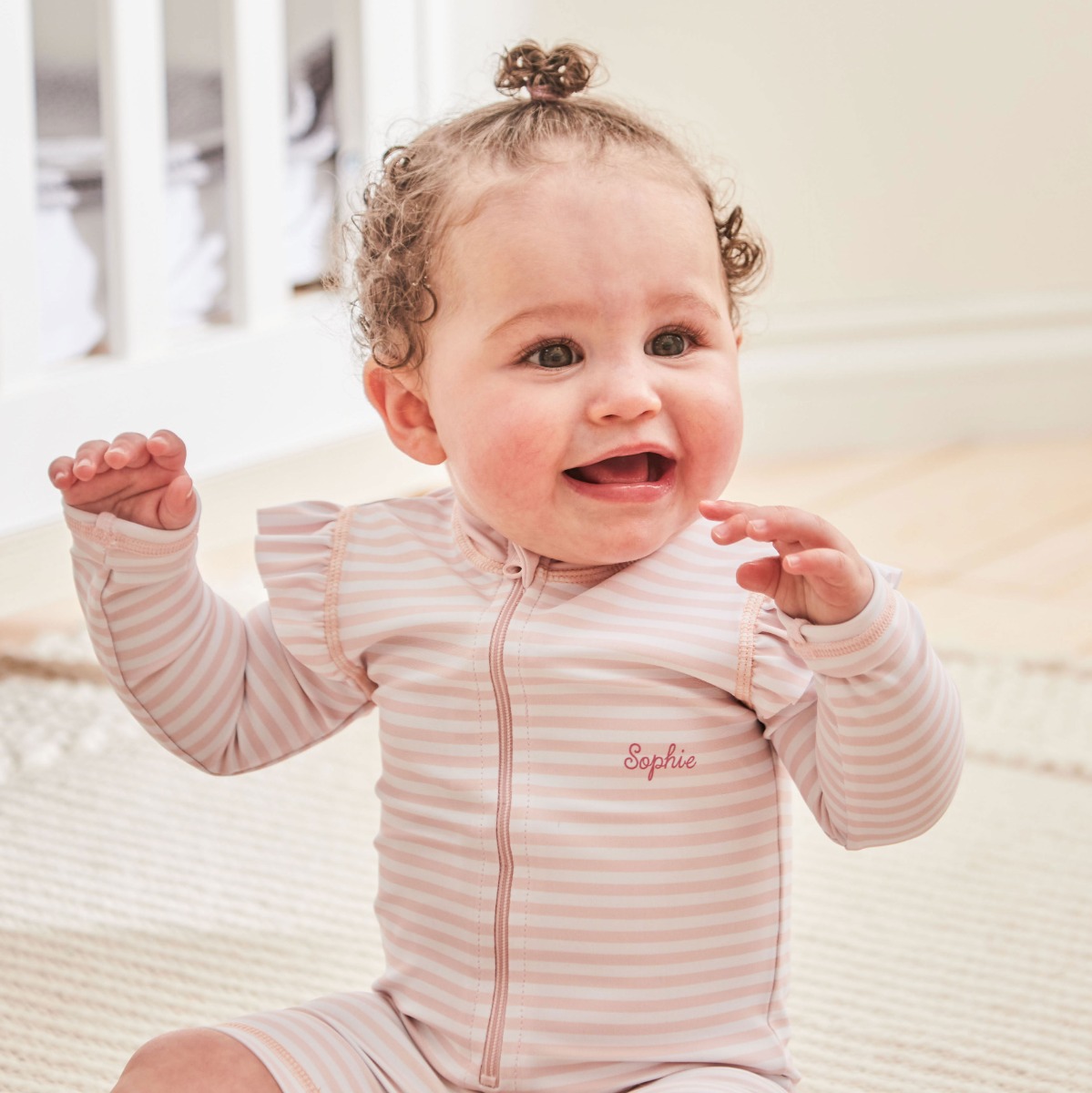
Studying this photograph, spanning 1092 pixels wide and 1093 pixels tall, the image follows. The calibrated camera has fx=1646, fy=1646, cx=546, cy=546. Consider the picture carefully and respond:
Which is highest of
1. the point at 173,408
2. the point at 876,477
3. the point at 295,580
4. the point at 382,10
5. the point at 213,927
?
the point at 382,10

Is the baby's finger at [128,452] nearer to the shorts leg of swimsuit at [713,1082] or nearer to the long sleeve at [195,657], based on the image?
the long sleeve at [195,657]

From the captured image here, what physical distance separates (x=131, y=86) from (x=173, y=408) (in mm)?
254

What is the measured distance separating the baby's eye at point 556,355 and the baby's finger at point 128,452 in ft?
0.60

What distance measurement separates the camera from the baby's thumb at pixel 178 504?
2.45ft

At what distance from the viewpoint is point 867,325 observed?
2.12 m

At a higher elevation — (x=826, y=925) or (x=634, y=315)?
(x=634, y=315)

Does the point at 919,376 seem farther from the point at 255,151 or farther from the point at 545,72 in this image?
the point at 545,72

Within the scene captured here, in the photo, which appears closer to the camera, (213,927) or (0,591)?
(213,927)

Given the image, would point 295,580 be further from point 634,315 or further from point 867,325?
point 867,325

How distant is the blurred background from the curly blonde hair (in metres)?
0.65

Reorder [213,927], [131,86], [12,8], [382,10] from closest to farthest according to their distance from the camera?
[213,927], [12,8], [131,86], [382,10]

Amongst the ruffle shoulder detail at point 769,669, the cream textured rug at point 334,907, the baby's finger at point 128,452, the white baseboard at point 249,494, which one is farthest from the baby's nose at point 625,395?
the white baseboard at point 249,494

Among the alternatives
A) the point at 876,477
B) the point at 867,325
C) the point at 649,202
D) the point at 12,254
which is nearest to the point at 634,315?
the point at 649,202

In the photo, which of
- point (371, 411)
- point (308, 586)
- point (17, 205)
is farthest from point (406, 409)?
point (371, 411)
